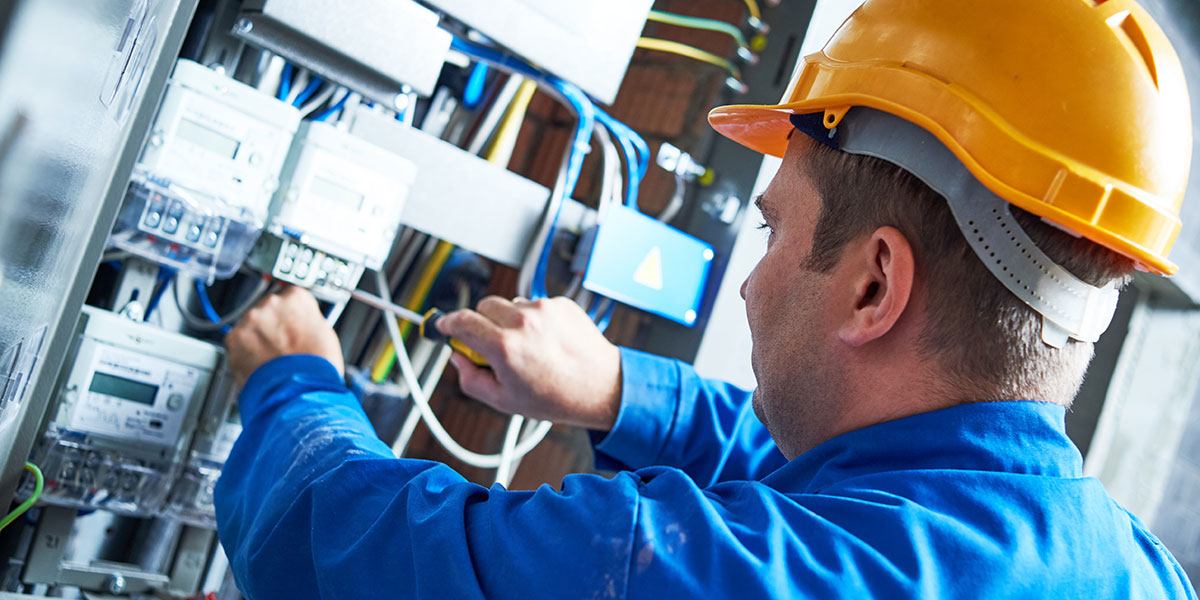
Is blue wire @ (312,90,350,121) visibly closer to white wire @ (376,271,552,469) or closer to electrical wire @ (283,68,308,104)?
electrical wire @ (283,68,308,104)

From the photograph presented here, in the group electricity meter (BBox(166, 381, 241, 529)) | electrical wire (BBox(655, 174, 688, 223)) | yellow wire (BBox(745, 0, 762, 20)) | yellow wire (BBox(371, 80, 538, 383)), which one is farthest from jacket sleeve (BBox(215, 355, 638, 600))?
yellow wire (BBox(745, 0, 762, 20))

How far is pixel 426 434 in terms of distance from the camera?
6.92 ft

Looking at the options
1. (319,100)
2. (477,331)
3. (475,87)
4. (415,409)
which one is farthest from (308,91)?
(415,409)

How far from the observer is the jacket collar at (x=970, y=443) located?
2.85 feet

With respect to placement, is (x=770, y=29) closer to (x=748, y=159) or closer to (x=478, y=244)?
(x=748, y=159)

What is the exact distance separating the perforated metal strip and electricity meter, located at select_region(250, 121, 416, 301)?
60cm

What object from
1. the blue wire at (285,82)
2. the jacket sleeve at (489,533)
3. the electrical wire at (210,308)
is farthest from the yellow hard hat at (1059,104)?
the electrical wire at (210,308)

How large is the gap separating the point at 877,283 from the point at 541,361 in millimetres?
484

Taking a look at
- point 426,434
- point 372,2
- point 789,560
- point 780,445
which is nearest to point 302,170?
point 372,2

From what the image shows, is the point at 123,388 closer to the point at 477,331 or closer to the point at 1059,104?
the point at 477,331

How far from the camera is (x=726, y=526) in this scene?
77cm

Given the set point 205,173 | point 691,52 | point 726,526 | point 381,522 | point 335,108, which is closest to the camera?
point 726,526

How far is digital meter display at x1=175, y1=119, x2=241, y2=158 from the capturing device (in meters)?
1.11

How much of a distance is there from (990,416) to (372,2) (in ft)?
2.66
